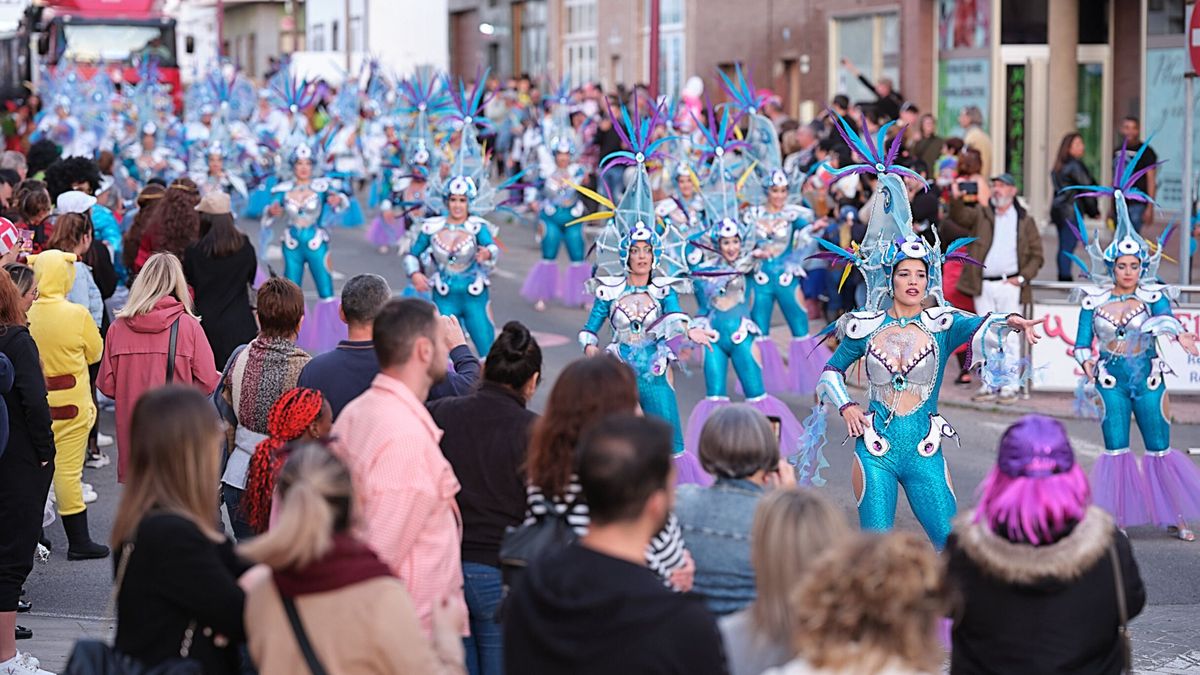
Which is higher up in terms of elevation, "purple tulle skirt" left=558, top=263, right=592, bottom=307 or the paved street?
"purple tulle skirt" left=558, top=263, right=592, bottom=307

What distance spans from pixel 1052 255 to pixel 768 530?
17.9m

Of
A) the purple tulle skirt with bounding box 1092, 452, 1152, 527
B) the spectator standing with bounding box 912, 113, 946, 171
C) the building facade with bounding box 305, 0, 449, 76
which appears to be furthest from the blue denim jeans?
the building facade with bounding box 305, 0, 449, 76

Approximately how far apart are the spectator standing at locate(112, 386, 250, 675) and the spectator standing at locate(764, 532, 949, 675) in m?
1.58

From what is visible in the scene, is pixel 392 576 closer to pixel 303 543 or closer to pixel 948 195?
pixel 303 543

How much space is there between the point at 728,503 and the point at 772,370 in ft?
30.7

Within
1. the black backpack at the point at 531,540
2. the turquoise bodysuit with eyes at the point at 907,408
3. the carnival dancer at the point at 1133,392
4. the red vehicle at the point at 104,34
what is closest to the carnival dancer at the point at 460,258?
the carnival dancer at the point at 1133,392

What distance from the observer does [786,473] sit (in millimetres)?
5078

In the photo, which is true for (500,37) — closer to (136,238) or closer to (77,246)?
(136,238)

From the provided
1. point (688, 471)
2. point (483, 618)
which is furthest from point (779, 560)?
point (688, 471)

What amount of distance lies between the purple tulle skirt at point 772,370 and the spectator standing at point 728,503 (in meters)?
9.15

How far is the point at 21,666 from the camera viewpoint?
6949mm

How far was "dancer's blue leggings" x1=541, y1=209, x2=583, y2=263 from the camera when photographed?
63.3 ft

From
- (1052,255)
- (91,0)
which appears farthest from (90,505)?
→ (91,0)

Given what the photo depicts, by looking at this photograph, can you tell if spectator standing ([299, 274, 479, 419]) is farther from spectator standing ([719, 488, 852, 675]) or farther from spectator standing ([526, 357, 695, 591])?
spectator standing ([719, 488, 852, 675])
